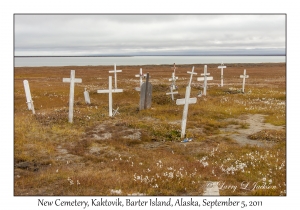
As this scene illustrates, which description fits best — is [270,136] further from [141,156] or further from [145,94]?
[145,94]

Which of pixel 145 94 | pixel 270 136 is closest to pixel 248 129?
pixel 270 136

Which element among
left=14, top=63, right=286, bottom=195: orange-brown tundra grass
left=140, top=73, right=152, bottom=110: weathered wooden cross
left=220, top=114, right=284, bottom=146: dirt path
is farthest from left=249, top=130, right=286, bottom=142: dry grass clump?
left=140, top=73, right=152, bottom=110: weathered wooden cross

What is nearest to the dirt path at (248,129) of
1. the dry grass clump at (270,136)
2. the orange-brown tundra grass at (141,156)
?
the orange-brown tundra grass at (141,156)

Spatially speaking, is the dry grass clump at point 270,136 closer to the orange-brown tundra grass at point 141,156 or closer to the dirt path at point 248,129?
the orange-brown tundra grass at point 141,156

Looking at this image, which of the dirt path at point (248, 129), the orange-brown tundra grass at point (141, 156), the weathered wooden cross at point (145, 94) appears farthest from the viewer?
the weathered wooden cross at point (145, 94)

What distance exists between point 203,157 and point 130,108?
1312cm

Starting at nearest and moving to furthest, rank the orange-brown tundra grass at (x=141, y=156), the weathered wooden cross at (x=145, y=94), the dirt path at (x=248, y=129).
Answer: the orange-brown tundra grass at (x=141, y=156)
the dirt path at (x=248, y=129)
the weathered wooden cross at (x=145, y=94)

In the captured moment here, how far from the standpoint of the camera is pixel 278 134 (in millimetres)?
15852

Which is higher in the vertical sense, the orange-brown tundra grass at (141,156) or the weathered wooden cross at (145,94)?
the weathered wooden cross at (145,94)

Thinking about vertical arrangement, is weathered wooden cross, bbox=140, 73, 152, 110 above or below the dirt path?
above

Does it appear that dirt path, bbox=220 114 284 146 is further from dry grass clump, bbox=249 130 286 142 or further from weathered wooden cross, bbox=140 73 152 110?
weathered wooden cross, bbox=140 73 152 110

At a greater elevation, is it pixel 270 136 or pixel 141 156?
pixel 270 136
